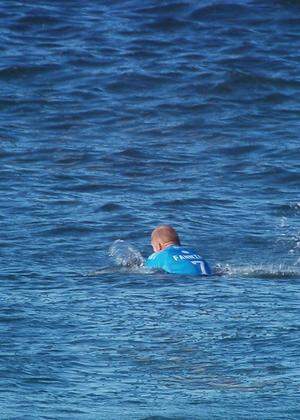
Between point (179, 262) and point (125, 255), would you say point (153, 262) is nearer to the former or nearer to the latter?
point (179, 262)

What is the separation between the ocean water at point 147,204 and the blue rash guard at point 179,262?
15 centimetres

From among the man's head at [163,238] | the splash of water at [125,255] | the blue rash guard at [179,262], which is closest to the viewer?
the blue rash guard at [179,262]

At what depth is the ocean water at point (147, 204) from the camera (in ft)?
30.1

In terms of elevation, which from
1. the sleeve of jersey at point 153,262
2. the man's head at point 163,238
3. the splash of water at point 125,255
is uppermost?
the man's head at point 163,238

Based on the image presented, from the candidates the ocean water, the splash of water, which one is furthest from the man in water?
the splash of water

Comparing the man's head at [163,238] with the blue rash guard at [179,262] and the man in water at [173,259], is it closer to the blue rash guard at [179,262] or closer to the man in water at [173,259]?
the man in water at [173,259]

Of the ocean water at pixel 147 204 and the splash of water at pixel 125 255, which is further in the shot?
the splash of water at pixel 125 255

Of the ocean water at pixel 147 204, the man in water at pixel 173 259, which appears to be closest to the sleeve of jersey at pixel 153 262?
the man in water at pixel 173 259

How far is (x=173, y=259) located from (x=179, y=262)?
0.24ft

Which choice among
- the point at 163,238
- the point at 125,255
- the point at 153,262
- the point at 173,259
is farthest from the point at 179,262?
the point at 125,255

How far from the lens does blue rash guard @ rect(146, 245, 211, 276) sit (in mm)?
13289

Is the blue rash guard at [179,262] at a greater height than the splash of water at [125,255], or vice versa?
the blue rash guard at [179,262]

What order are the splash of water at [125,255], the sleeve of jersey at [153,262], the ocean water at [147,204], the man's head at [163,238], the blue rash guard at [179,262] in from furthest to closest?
the splash of water at [125,255] → the man's head at [163,238] → the sleeve of jersey at [153,262] → the blue rash guard at [179,262] → the ocean water at [147,204]

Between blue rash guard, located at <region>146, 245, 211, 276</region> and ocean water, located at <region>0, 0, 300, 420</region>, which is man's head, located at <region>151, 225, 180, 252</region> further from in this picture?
ocean water, located at <region>0, 0, 300, 420</region>
